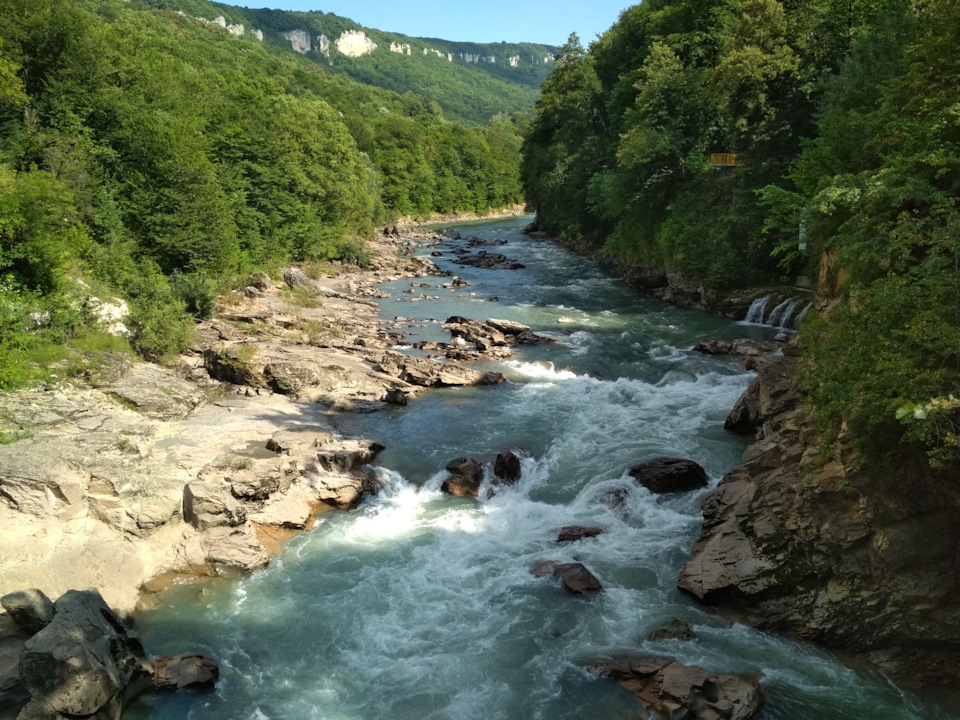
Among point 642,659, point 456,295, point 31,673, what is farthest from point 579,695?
point 456,295

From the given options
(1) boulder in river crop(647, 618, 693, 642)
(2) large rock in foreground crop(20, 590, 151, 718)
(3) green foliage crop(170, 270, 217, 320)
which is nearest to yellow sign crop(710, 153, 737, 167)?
(3) green foliage crop(170, 270, 217, 320)

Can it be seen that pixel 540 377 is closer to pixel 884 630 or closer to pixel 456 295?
pixel 884 630

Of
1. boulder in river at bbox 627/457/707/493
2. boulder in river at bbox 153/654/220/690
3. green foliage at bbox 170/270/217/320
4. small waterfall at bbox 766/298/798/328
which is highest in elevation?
small waterfall at bbox 766/298/798/328

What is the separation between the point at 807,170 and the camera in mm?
23094

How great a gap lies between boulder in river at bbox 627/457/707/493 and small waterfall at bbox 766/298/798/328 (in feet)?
51.4

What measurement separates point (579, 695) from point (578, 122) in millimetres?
55435

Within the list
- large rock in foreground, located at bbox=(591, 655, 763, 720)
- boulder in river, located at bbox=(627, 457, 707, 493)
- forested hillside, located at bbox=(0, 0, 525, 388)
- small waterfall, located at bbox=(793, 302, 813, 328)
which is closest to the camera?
large rock in foreground, located at bbox=(591, 655, 763, 720)

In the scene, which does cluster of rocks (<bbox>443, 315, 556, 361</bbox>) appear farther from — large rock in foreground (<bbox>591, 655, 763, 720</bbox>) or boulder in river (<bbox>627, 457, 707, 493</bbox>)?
large rock in foreground (<bbox>591, 655, 763, 720</bbox>)

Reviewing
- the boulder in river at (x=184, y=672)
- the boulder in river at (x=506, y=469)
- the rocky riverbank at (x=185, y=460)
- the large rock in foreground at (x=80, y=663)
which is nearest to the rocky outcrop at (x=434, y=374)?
the rocky riverbank at (x=185, y=460)

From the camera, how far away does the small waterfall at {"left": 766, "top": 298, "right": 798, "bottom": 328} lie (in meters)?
28.6

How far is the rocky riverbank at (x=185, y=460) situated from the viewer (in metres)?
12.2

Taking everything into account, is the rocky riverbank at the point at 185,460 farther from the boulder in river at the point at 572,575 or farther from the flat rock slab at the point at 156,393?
the boulder in river at the point at 572,575

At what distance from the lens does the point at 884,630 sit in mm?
10375

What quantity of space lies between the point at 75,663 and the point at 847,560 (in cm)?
1210
